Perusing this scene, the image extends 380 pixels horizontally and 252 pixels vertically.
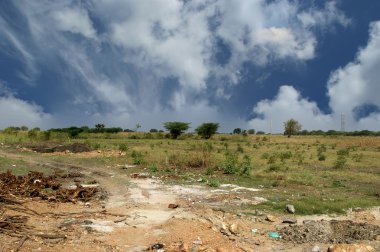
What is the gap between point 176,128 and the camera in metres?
64.2

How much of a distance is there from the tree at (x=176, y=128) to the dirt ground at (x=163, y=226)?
51.6 metres

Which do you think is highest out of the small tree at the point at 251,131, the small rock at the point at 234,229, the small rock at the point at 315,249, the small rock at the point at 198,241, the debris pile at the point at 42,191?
the small tree at the point at 251,131

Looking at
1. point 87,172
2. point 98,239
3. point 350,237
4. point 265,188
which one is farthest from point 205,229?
point 87,172

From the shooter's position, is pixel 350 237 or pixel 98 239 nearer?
pixel 98 239

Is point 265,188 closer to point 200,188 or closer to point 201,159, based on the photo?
point 200,188

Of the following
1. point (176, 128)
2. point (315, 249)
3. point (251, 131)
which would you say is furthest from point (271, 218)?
point (251, 131)

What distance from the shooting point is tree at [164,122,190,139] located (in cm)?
6419

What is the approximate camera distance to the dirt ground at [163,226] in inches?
310

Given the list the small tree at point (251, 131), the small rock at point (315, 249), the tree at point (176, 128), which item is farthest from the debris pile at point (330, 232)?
the small tree at point (251, 131)

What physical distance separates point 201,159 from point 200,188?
6.78 m

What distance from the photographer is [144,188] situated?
1427 centimetres

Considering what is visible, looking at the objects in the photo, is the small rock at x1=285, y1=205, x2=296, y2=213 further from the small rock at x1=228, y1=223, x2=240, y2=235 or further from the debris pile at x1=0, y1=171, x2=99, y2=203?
the debris pile at x1=0, y1=171, x2=99, y2=203

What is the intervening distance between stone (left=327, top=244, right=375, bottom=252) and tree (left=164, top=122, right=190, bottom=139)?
185 feet

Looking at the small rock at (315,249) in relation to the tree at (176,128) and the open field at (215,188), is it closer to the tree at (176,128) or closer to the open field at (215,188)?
the open field at (215,188)
